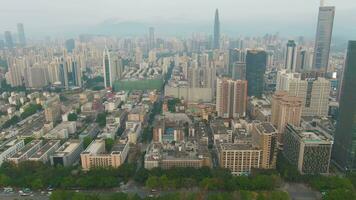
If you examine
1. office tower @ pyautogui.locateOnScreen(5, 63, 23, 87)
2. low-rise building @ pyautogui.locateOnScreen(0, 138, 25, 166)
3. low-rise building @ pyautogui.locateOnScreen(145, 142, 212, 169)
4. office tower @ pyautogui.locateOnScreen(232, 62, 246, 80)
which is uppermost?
office tower @ pyautogui.locateOnScreen(232, 62, 246, 80)

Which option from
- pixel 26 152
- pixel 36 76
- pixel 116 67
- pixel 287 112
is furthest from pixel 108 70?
pixel 287 112

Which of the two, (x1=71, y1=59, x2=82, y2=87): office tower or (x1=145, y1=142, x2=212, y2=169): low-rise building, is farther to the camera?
(x1=71, y1=59, x2=82, y2=87): office tower

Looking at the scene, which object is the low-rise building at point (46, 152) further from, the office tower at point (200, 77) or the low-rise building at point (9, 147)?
the office tower at point (200, 77)

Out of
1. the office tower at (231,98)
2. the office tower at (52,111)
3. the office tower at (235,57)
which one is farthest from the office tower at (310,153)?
the office tower at (235,57)

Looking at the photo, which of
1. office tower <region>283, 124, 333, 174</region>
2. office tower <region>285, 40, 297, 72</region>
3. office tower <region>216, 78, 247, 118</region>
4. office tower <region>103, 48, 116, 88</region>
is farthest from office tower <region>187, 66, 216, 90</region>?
office tower <region>283, 124, 333, 174</region>

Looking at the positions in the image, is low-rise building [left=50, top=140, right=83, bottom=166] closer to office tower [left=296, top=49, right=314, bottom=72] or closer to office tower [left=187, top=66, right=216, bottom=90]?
office tower [left=187, top=66, right=216, bottom=90]

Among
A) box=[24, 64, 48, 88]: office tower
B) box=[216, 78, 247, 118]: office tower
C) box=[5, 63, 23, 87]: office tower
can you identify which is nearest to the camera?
box=[216, 78, 247, 118]: office tower

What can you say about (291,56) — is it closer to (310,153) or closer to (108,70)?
(108,70)
